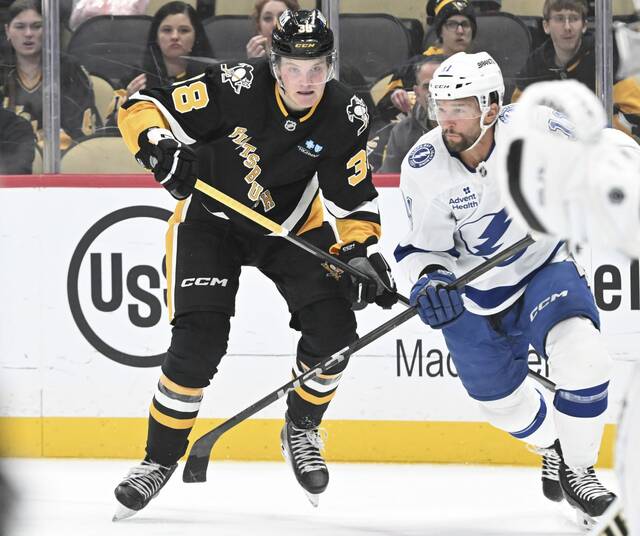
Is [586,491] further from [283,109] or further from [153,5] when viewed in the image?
[153,5]

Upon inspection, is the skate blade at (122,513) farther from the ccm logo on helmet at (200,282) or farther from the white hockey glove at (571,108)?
the white hockey glove at (571,108)

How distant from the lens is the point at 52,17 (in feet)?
14.0

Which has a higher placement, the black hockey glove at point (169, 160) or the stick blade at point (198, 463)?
the black hockey glove at point (169, 160)

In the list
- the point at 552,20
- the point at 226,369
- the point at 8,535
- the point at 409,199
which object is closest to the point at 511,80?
the point at 552,20

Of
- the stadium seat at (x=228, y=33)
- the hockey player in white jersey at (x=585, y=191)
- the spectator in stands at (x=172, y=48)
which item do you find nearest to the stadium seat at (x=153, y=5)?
the spectator in stands at (x=172, y=48)

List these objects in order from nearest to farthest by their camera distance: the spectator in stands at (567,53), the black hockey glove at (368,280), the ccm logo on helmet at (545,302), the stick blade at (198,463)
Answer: the ccm logo on helmet at (545,302), the black hockey glove at (368,280), the stick blade at (198,463), the spectator in stands at (567,53)

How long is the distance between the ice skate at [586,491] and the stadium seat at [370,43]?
155 cm

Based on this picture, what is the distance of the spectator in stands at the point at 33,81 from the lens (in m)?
4.27

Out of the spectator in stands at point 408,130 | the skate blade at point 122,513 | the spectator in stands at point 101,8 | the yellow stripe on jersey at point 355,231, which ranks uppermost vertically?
the spectator in stands at point 101,8

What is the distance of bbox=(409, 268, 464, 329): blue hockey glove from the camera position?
127 inches

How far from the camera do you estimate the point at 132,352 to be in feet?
14.0

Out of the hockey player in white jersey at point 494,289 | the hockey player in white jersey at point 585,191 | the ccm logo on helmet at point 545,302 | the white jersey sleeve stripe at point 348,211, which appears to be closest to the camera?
the hockey player in white jersey at point 585,191

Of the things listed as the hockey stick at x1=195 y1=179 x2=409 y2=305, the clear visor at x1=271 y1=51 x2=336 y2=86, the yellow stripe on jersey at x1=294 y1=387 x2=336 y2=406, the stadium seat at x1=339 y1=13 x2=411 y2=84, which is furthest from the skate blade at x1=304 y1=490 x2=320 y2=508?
the stadium seat at x1=339 y1=13 x2=411 y2=84

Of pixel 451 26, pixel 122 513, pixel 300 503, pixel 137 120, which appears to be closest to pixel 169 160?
pixel 137 120
